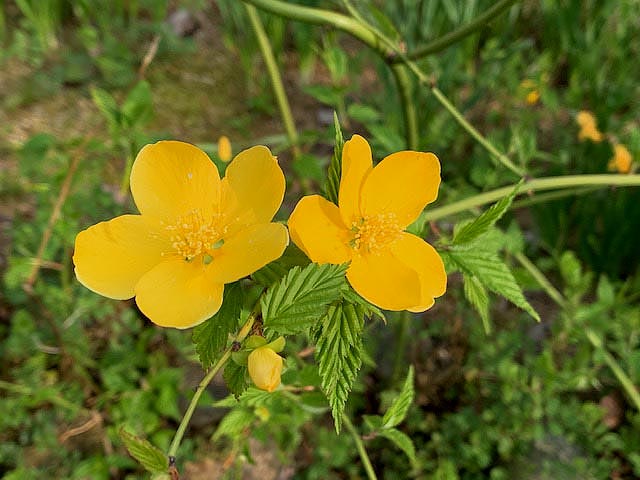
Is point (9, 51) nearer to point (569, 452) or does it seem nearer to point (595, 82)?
point (595, 82)

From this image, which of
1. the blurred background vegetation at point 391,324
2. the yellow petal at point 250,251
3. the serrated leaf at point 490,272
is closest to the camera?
the yellow petal at point 250,251

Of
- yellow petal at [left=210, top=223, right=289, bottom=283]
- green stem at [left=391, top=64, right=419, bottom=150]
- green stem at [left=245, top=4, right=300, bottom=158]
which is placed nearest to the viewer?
yellow petal at [left=210, top=223, right=289, bottom=283]

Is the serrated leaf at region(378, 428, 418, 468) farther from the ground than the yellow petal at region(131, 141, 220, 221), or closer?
closer

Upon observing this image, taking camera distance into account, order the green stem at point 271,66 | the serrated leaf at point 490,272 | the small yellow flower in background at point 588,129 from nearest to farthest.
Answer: the serrated leaf at point 490,272 < the green stem at point 271,66 < the small yellow flower in background at point 588,129

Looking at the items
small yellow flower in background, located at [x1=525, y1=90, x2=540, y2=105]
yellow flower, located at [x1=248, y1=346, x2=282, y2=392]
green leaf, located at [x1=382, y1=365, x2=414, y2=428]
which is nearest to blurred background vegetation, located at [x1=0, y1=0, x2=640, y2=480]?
small yellow flower in background, located at [x1=525, y1=90, x2=540, y2=105]

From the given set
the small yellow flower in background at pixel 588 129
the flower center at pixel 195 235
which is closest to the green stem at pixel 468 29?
the flower center at pixel 195 235

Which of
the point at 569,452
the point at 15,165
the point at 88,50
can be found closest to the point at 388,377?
the point at 569,452

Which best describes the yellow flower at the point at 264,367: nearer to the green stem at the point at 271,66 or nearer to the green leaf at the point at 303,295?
the green leaf at the point at 303,295

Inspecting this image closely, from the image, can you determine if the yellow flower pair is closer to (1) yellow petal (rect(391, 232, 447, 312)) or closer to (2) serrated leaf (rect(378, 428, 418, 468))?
(1) yellow petal (rect(391, 232, 447, 312))
